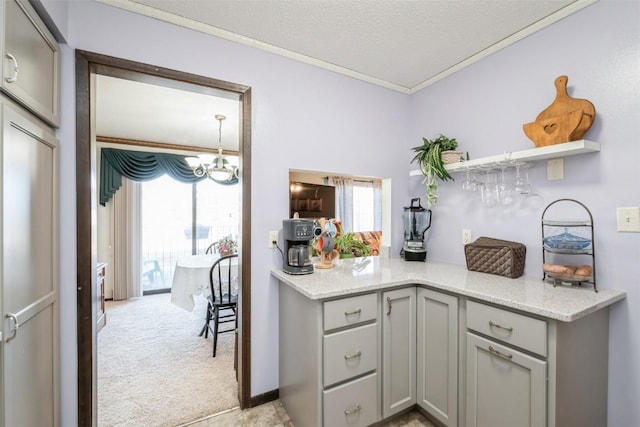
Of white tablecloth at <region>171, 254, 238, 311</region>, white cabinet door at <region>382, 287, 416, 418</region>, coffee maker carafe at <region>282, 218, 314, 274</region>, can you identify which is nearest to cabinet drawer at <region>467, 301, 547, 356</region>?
white cabinet door at <region>382, 287, 416, 418</region>

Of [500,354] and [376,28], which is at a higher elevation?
[376,28]

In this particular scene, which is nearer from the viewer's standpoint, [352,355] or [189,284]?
[352,355]

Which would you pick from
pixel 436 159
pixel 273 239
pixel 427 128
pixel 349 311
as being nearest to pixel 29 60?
pixel 273 239

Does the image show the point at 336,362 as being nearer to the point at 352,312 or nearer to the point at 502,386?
the point at 352,312

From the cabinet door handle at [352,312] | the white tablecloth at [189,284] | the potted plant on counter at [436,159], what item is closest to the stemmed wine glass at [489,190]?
the potted plant on counter at [436,159]

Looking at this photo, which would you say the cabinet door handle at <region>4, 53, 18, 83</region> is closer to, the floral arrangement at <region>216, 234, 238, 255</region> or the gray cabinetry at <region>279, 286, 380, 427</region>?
the gray cabinetry at <region>279, 286, 380, 427</region>

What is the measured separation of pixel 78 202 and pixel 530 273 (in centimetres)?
258

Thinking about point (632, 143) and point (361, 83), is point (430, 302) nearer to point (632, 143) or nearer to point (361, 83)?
point (632, 143)

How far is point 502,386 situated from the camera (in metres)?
1.28

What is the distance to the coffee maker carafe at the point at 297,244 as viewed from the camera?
1729 millimetres

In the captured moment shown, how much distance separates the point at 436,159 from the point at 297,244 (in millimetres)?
1187

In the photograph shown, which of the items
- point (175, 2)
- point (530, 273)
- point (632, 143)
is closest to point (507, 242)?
point (530, 273)

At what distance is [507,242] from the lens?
5.75 ft

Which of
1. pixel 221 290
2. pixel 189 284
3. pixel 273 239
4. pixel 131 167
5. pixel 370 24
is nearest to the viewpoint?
pixel 370 24
